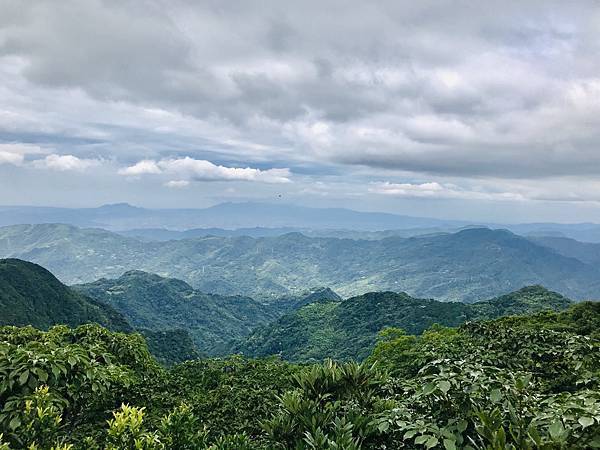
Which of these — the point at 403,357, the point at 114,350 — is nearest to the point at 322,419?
the point at 114,350

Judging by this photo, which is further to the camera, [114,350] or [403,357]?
[403,357]

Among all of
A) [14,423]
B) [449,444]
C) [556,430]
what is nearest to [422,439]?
[449,444]

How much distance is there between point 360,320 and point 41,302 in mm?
105052

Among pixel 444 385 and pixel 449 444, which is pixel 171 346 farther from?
pixel 449 444

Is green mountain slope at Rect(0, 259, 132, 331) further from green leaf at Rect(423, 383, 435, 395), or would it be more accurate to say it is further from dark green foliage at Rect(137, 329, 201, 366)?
green leaf at Rect(423, 383, 435, 395)

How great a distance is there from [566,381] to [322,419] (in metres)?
7.82

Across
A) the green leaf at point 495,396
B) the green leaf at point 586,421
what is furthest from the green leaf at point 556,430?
the green leaf at point 495,396

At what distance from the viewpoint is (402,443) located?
5.14m

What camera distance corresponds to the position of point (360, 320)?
156m

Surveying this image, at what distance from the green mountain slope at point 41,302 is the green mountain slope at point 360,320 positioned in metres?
56.1

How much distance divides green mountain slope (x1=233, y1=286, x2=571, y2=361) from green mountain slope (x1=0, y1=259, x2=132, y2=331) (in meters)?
56.1

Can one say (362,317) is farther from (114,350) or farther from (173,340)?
(114,350)

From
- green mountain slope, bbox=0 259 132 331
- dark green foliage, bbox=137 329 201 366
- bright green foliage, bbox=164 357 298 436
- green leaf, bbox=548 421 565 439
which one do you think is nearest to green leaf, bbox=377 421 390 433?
green leaf, bbox=548 421 565 439

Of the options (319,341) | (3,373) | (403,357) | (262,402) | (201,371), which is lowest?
(319,341)
